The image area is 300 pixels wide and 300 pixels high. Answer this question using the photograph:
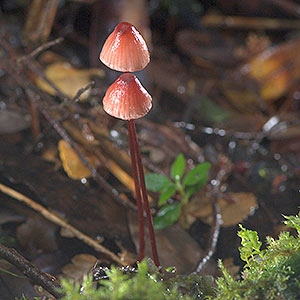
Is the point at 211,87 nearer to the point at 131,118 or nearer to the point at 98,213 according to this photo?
the point at 98,213

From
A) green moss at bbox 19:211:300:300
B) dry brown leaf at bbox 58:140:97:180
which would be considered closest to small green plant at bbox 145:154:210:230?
dry brown leaf at bbox 58:140:97:180

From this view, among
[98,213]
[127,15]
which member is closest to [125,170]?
[98,213]

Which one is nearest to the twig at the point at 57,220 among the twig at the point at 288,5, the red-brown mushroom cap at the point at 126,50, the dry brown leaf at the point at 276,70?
the red-brown mushroom cap at the point at 126,50

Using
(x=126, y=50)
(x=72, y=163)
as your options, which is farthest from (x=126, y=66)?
(x=72, y=163)

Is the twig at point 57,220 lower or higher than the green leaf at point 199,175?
lower

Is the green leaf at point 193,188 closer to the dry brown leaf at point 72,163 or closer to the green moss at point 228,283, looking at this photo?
the dry brown leaf at point 72,163

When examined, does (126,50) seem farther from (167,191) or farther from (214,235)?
(214,235)
